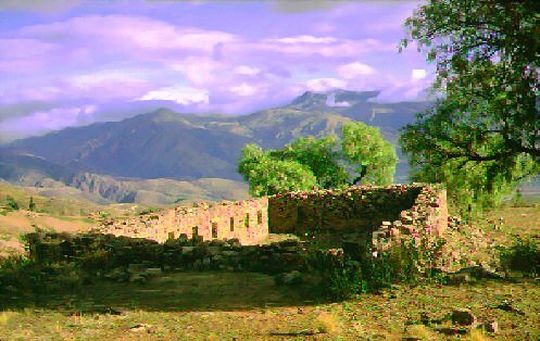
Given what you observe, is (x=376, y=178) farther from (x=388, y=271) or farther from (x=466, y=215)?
(x=388, y=271)

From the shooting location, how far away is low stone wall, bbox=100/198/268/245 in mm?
21156

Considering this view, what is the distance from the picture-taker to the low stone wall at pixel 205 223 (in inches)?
833

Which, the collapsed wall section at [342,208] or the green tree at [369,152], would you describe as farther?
the green tree at [369,152]

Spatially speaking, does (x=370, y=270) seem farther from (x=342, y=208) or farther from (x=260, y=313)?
(x=342, y=208)

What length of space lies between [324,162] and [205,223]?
97.2 ft

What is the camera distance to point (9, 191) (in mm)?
141125

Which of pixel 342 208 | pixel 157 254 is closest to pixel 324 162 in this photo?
pixel 342 208

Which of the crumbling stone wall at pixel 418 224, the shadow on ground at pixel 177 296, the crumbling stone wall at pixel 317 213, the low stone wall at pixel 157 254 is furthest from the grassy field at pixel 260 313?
the crumbling stone wall at pixel 317 213

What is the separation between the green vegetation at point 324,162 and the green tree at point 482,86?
93.5 feet

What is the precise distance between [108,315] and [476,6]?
14.3 m

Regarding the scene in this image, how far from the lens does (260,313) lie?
1147 cm

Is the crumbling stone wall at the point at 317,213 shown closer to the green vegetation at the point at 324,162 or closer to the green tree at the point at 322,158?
the green vegetation at the point at 324,162

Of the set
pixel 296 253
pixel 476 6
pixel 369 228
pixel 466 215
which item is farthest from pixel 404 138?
pixel 466 215

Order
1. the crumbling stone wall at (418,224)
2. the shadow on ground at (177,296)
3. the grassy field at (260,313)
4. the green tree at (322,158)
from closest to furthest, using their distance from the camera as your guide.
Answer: the grassy field at (260,313), the shadow on ground at (177,296), the crumbling stone wall at (418,224), the green tree at (322,158)
